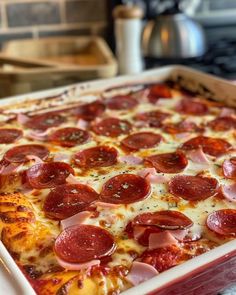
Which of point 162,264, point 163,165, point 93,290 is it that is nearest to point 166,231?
point 162,264

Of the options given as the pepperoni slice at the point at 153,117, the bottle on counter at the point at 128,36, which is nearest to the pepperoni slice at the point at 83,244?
the pepperoni slice at the point at 153,117

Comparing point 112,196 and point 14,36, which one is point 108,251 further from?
point 14,36

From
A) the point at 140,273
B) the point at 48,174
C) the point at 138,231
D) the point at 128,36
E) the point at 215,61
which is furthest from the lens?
the point at 215,61

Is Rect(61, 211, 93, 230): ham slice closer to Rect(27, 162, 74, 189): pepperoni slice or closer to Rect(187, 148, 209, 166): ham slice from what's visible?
Rect(27, 162, 74, 189): pepperoni slice

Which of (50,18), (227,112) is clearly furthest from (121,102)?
(50,18)

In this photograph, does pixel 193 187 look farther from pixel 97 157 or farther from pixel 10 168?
pixel 10 168

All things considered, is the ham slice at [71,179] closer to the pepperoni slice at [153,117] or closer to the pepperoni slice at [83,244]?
the pepperoni slice at [83,244]

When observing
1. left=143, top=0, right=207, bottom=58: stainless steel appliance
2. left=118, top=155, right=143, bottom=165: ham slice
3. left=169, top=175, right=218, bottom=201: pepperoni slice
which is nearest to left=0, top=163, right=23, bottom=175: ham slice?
left=118, top=155, right=143, bottom=165: ham slice
